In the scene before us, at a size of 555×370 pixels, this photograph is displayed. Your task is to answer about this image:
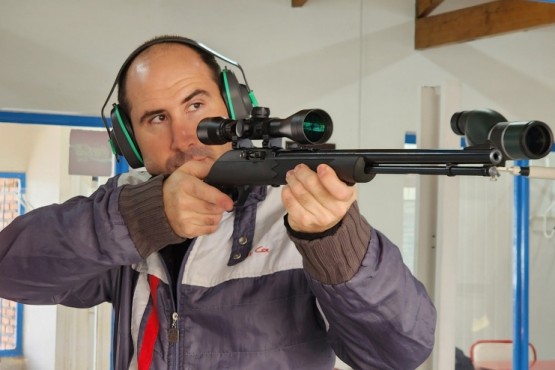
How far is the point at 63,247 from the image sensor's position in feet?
3.85

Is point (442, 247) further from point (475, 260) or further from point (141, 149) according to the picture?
point (475, 260)

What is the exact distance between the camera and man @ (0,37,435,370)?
3.41ft

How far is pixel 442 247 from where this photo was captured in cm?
197

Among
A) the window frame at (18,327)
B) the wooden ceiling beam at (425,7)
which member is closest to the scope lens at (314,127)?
the window frame at (18,327)

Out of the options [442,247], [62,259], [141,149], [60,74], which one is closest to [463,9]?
[60,74]

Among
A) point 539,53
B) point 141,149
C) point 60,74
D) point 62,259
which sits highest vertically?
point 539,53

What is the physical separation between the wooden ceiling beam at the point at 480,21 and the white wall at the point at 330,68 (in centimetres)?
13

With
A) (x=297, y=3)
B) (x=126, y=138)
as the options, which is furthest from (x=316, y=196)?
(x=297, y=3)

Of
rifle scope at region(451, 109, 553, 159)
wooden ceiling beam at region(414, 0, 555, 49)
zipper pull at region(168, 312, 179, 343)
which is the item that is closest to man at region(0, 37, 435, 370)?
zipper pull at region(168, 312, 179, 343)

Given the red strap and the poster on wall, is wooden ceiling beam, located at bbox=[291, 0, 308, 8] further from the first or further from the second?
the red strap

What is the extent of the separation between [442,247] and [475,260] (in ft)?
10.0

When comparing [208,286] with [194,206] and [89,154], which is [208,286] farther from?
[89,154]

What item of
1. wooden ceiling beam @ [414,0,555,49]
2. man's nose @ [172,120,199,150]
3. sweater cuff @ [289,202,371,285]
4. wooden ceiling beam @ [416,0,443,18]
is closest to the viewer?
sweater cuff @ [289,202,371,285]

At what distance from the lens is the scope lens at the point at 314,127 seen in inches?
40.5
